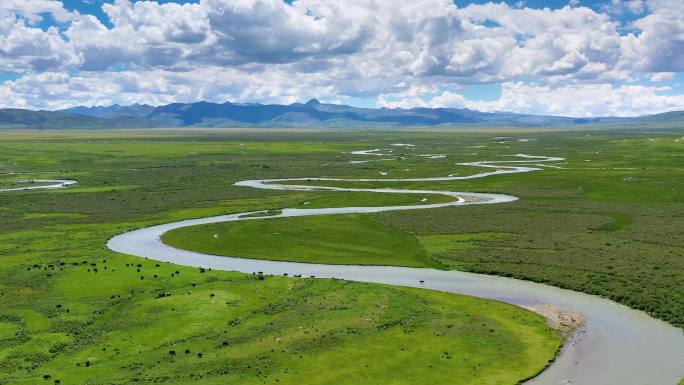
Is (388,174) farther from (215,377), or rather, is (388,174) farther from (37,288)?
(215,377)

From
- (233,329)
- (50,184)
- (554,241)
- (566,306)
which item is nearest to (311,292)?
(233,329)

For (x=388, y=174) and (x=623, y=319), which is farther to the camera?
(x=388, y=174)

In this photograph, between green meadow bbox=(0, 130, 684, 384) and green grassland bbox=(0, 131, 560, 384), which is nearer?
green grassland bbox=(0, 131, 560, 384)

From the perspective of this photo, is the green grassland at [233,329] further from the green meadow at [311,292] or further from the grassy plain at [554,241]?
the grassy plain at [554,241]

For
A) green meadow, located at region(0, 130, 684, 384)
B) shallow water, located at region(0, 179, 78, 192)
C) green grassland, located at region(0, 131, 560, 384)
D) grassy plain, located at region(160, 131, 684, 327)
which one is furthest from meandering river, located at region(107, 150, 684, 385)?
shallow water, located at region(0, 179, 78, 192)

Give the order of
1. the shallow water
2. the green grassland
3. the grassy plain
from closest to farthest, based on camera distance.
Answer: the green grassland
the grassy plain
the shallow water

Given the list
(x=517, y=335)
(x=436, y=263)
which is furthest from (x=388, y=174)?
(x=517, y=335)

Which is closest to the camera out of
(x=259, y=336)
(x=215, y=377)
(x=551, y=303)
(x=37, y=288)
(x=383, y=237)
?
(x=215, y=377)

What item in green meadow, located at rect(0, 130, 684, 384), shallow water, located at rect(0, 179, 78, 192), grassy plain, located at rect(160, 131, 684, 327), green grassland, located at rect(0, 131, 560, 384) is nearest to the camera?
green grassland, located at rect(0, 131, 560, 384)

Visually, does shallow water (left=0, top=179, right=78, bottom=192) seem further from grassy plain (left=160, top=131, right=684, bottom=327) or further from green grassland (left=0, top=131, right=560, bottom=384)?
green grassland (left=0, top=131, right=560, bottom=384)
